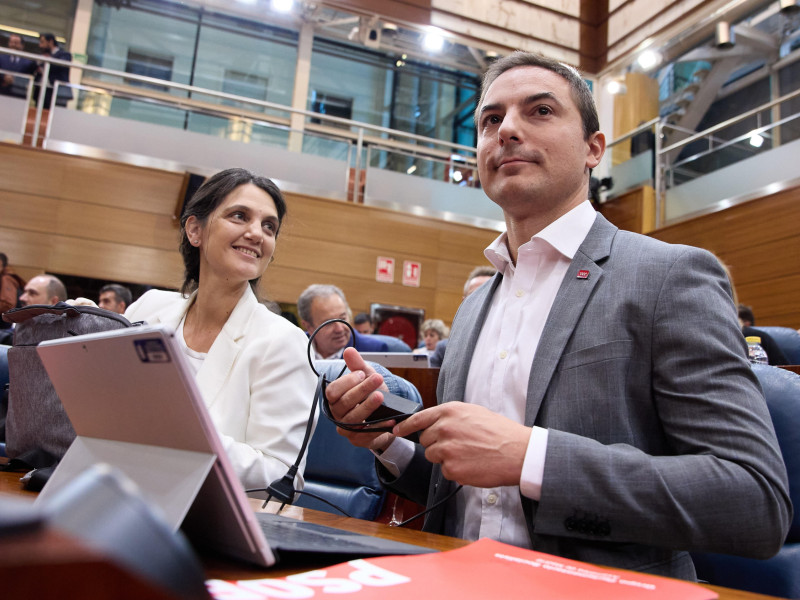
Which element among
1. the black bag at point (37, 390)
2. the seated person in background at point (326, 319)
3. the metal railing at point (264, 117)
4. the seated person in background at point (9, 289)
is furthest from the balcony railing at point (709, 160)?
the seated person in background at point (9, 289)

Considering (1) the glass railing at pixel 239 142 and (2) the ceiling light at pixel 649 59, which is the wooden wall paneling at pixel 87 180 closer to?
(1) the glass railing at pixel 239 142

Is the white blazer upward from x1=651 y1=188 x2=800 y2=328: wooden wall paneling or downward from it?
downward

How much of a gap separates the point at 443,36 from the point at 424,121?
256 cm

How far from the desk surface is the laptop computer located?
1 centimetres

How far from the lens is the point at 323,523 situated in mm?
904

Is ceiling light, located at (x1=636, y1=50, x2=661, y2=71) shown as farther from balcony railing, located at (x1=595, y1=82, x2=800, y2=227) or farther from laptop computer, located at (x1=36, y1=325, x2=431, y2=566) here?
laptop computer, located at (x1=36, y1=325, x2=431, y2=566)

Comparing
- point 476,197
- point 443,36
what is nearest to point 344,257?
point 476,197

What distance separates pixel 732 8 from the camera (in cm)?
681

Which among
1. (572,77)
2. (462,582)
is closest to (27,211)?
(572,77)

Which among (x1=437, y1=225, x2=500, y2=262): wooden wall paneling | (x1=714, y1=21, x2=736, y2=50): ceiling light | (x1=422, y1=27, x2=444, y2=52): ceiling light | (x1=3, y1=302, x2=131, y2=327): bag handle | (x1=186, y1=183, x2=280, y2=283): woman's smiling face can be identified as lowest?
(x1=3, y1=302, x2=131, y2=327): bag handle

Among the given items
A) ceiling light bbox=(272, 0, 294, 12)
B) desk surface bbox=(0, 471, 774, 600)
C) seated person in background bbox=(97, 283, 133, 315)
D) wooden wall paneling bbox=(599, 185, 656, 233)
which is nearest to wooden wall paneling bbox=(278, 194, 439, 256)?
seated person in background bbox=(97, 283, 133, 315)

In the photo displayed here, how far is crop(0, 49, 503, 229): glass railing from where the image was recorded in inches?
245

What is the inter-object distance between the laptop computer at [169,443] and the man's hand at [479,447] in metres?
0.18

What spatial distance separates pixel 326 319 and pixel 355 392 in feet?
11.3
